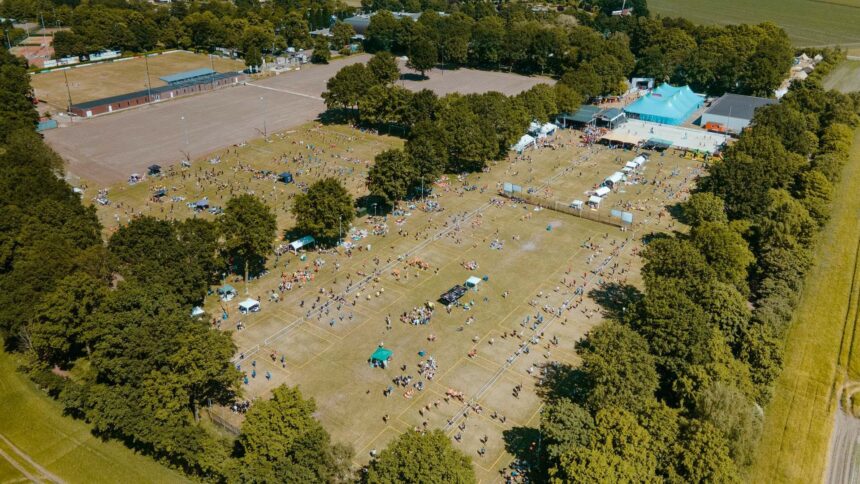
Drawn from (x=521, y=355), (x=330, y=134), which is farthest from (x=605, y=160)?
(x=521, y=355)

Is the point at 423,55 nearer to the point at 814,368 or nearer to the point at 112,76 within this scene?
the point at 112,76

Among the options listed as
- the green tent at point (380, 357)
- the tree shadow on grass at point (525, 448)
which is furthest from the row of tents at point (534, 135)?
the tree shadow on grass at point (525, 448)

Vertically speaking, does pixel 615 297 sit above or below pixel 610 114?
below

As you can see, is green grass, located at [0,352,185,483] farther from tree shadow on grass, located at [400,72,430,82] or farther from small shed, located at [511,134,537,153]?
tree shadow on grass, located at [400,72,430,82]

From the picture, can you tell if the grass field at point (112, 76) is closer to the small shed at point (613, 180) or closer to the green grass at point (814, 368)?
the small shed at point (613, 180)

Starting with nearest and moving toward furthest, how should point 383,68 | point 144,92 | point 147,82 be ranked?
1. point 383,68
2. point 144,92
3. point 147,82

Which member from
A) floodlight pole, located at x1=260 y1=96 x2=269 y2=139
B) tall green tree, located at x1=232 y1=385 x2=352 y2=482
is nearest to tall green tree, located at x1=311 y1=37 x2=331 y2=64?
floodlight pole, located at x1=260 y1=96 x2=269 y2=139

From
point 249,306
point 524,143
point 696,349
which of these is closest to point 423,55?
point 524,143
